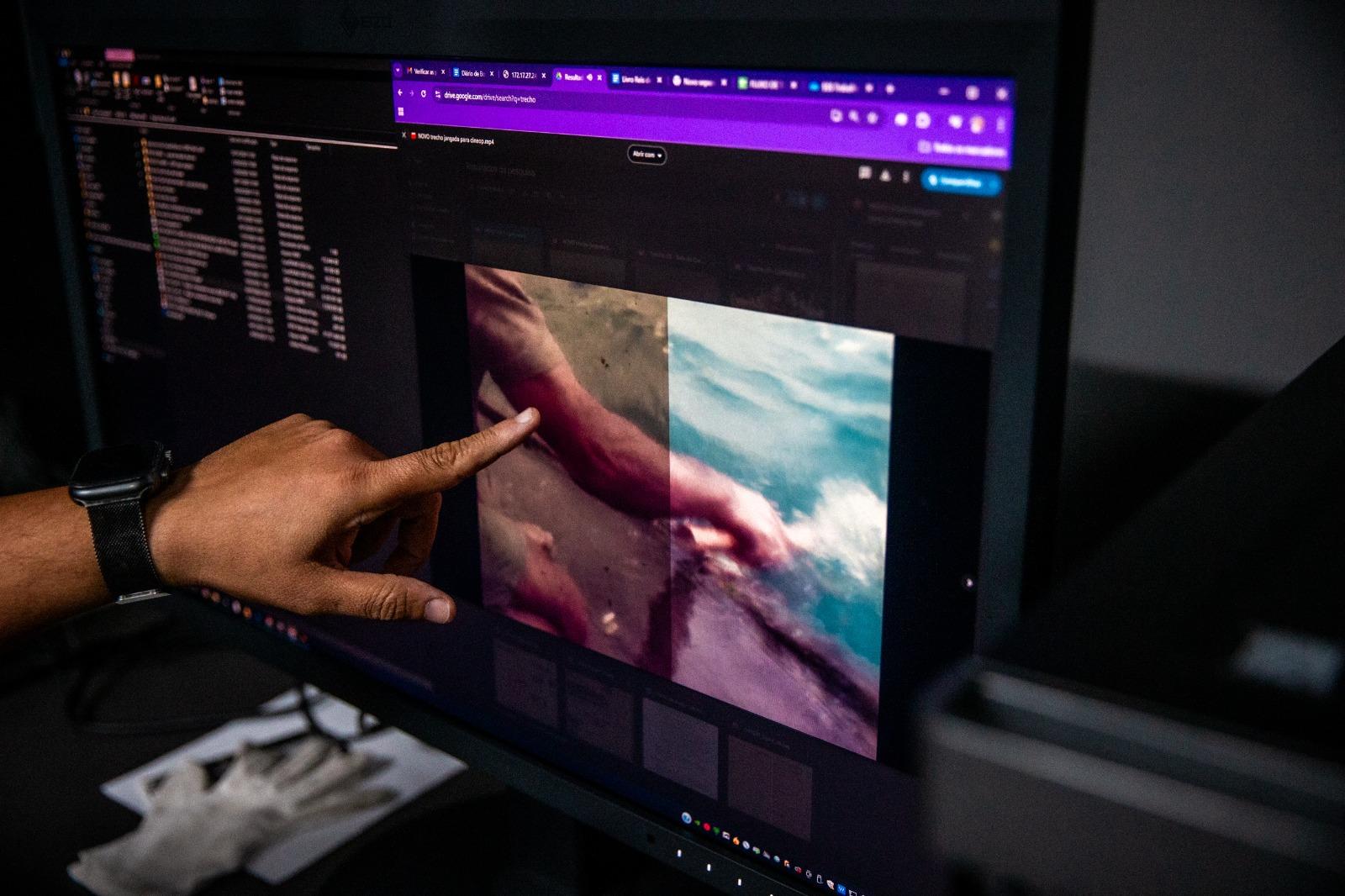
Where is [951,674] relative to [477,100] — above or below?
below

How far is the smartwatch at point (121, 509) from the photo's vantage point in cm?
70

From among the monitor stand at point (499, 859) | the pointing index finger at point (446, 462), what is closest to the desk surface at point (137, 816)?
the monitor stand at point (499, 859)

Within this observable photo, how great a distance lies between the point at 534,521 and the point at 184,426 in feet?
1.17

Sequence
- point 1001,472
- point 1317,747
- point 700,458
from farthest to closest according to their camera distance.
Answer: point 700,458, point 1001,472, point 1317,747

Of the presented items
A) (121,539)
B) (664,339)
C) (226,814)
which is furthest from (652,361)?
→ (226,814)

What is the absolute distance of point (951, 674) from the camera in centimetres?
27

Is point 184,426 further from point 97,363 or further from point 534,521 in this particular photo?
point 534,521

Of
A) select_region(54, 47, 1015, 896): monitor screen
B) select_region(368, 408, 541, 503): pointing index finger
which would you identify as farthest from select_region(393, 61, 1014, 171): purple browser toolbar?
select_region(368, 408, 541, 503): pointing index finger

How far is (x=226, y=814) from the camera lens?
87cm

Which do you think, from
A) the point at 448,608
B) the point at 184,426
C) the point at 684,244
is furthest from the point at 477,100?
the point at 184,426

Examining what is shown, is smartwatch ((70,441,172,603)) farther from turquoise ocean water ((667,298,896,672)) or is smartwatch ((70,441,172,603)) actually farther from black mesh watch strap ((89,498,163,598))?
turquoise ocean water ((667,298,896,672))

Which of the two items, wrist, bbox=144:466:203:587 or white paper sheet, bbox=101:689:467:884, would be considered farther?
white paper sheet, bbox=101:689:467:884

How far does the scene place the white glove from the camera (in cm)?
Result: 81

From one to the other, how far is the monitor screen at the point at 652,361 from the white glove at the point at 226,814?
153 mm
